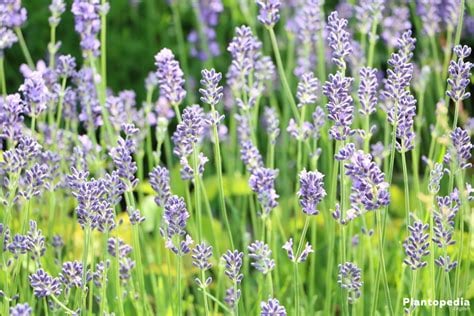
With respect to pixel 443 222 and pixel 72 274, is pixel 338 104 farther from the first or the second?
pixel 72 274

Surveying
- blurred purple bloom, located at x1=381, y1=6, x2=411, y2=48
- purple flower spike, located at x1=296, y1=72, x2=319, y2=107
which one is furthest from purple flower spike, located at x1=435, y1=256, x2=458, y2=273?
blurred purple bloom, located at x1=381, y1=6, x2=411, y2=48

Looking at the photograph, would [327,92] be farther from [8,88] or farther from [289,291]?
[8,88]

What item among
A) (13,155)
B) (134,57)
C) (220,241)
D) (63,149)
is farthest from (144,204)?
(13,155)

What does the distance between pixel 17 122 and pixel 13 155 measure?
0.23 metres

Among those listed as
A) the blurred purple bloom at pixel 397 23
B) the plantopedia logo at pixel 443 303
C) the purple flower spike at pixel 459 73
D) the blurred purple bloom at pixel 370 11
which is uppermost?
the blurred purple bloom at pixel 397 23

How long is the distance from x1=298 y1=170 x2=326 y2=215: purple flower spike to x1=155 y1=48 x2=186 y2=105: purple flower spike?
528 mm

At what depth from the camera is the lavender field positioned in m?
2.26

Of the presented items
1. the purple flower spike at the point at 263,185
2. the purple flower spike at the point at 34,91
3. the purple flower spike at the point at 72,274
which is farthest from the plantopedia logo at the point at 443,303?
the purple flower spike at the point at 34,91

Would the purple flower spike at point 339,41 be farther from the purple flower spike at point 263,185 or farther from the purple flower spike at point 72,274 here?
the purple flower spike at point 72,274

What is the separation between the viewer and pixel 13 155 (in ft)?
7.59

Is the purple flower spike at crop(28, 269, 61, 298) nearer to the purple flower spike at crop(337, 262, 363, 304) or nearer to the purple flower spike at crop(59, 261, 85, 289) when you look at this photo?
the purple flower spike at crop(59, 261, 85, 289)

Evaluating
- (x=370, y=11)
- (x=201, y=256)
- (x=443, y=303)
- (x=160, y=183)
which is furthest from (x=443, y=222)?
(x=370, y=11)

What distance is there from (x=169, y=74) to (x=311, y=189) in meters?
0.59

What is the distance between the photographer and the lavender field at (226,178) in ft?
7.43
